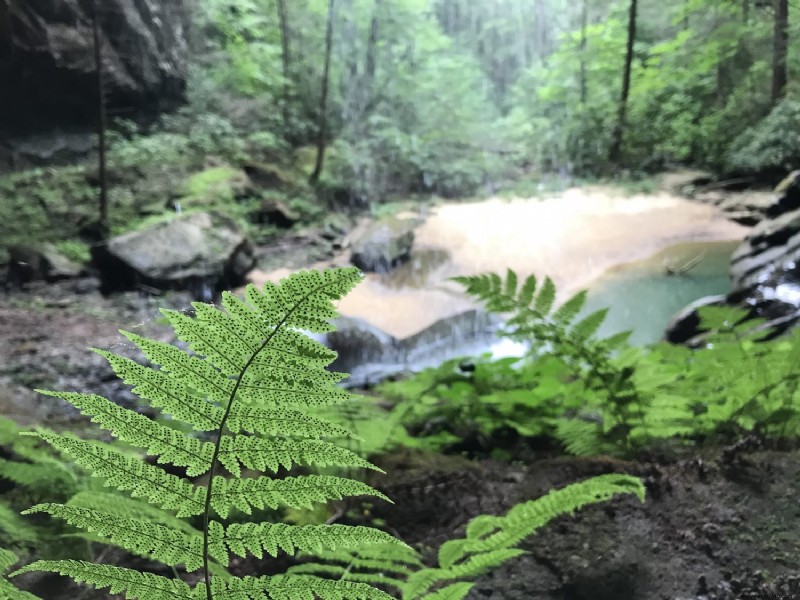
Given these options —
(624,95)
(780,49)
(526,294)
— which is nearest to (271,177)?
(526,294)

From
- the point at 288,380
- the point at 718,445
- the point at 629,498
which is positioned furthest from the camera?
the point at 718,445

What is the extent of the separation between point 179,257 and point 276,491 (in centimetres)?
379

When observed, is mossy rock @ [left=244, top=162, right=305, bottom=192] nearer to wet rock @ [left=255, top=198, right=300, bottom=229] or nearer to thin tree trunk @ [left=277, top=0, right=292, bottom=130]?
wet rock @ [left=255, top=198, right=300, bottom=229]

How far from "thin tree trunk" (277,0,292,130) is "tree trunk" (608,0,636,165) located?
3.40m

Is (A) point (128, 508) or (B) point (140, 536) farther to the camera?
(A) point (128, 508)

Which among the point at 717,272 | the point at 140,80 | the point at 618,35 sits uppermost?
the point at 618,35

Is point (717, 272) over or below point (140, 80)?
below

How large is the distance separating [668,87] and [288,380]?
5640mm

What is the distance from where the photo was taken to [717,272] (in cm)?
470

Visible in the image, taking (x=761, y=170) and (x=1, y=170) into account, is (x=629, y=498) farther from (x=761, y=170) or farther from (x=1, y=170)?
(x=761, y=170)

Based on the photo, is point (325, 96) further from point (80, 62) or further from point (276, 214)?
point (80, 62)

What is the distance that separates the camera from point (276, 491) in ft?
1.74

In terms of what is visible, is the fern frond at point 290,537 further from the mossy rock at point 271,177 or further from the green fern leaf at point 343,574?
the mossy rock at point 271,177

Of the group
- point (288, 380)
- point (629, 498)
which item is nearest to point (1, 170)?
point (288, 380)
